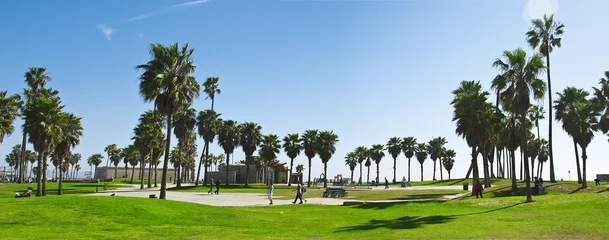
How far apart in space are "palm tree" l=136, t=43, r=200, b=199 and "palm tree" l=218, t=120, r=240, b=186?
155 ft

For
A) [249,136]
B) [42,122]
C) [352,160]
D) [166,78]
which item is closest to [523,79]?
[166,78]

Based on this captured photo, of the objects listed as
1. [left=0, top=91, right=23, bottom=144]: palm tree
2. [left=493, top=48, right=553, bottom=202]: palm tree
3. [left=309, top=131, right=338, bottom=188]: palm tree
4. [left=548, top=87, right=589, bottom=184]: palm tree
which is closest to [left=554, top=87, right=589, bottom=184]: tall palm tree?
[left=548, top=87, right=589, bottom=184]: palm tree

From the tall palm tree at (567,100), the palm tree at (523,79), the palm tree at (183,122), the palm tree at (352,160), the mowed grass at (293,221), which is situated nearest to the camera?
the mowed grass at (293,221)

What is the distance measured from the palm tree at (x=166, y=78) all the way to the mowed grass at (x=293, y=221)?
32.4 feet

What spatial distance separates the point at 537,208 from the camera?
2295 centimetres

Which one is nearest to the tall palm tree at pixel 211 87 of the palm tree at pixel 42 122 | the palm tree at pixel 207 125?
the palm tree at pixel 207 125

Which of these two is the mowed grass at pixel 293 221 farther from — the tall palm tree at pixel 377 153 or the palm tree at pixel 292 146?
the tall palm tree at pixel 377 153

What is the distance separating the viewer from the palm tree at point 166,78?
30703 millimetres

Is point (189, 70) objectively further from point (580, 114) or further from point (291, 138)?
point (291, 138)

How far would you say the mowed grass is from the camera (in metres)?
15.1

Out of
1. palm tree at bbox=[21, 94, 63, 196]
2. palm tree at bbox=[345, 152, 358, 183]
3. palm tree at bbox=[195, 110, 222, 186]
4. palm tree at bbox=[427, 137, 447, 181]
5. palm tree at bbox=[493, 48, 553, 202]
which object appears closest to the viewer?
palm tree at bbox=[493, 48, 553, 202]

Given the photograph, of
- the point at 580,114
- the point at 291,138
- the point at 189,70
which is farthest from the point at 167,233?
the point at 291,138

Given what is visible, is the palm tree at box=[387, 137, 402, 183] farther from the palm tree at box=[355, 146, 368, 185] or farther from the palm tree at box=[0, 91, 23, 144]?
the palm tree at box=[0, 91, 23, 144]

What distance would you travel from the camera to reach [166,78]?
3070 cm
